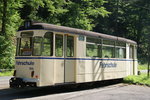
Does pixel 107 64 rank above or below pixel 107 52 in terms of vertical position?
below

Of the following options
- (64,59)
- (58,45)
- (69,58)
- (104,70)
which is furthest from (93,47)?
(58,45)

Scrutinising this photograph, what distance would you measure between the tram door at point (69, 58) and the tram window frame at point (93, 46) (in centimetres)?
117

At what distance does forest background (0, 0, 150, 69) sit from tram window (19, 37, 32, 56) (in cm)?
1038

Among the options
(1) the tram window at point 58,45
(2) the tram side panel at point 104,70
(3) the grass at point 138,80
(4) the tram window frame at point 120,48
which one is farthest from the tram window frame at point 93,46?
(3) the grass at point 138,80

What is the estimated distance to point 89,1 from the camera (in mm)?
32906

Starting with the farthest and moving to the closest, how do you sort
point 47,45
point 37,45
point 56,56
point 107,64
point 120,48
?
point 120,48, point 107,64, point 56,56, point 47,45, point 37,45

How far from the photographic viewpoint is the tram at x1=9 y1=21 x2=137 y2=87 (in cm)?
1112

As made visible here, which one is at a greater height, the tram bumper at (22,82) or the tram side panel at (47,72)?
the tram side panel at (47,72)

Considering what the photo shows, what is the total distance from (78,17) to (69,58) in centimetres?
1867

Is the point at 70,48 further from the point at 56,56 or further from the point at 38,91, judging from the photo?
the point at 38,91

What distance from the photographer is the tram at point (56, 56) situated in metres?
11.1

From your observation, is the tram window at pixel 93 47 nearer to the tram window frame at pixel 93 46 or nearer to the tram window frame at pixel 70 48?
the tram window frame at pixel 93 46

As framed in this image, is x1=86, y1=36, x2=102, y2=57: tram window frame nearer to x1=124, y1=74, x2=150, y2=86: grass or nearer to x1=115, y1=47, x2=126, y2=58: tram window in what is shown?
x1=115, y1=47, x2=126, y2=58: tram window

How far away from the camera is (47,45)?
Answer: 11406 mm
